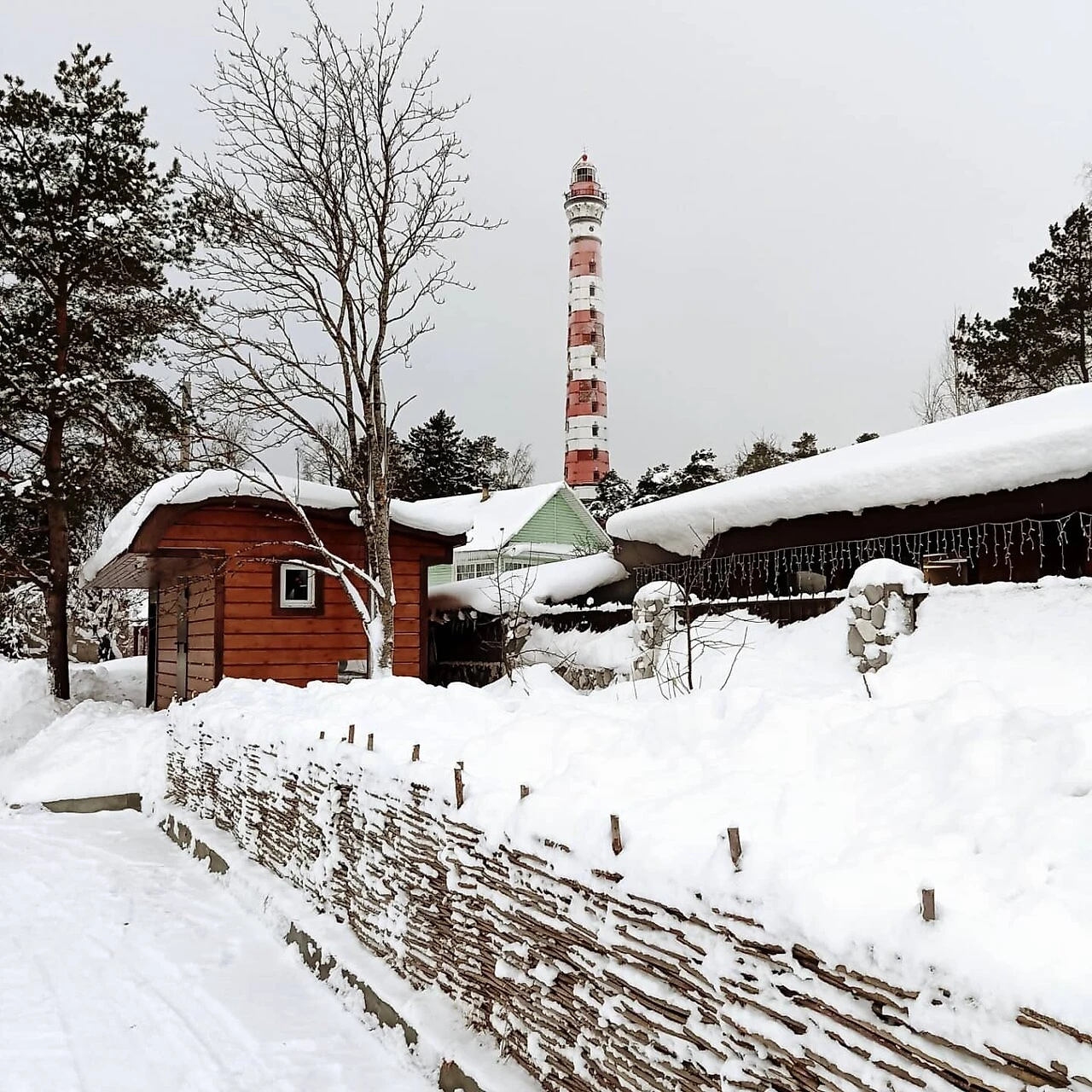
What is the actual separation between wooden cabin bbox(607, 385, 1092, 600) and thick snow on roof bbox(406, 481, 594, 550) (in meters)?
11.5

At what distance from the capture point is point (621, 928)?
2.72 meters

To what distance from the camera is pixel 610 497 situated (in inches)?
1425

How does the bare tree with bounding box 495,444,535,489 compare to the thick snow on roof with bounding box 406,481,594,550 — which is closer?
the thick snow on roof with bounding box 406,481,594,550

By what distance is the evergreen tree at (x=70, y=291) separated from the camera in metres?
15.3

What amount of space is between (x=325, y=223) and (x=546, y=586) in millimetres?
9028

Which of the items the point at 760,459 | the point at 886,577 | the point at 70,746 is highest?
the point at 760,459

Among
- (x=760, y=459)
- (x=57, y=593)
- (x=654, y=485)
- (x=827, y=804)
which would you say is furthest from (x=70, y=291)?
(x=760, y=459)

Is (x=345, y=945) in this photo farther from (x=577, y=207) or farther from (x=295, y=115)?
(x=577, y=207)

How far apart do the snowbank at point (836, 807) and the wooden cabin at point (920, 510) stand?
4.99 m

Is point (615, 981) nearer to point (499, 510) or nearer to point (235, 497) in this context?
point (235, 497)

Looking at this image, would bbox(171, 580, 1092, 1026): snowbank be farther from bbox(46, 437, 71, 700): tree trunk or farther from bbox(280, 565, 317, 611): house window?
bbox(46, 437, 71, 700): tree trunk

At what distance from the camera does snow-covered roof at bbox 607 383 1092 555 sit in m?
10.3

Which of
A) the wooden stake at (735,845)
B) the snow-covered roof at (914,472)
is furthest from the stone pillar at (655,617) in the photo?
the wooden stake at (735,845)

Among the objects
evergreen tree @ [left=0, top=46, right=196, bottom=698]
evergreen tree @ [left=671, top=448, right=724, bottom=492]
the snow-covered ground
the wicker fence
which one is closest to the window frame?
evergreen tree @ [left=0, top=46, right=196, bottom=698]
